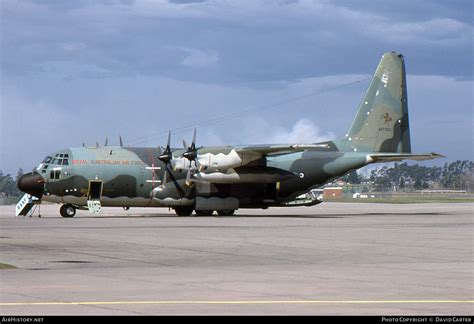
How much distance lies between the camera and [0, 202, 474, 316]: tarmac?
1430cm

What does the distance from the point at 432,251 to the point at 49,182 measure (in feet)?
105

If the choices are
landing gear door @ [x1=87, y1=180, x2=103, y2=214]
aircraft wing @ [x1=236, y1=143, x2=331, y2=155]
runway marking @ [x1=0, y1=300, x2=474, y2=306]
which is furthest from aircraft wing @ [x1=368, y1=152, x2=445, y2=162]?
runway marking @ [x1=0, y1=300, x2=474, y2=306]

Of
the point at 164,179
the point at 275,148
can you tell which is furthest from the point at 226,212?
the point at 275,148

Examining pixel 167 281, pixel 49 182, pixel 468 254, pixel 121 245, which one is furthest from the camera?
pixel 49 182

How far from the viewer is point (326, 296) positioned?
1566cm

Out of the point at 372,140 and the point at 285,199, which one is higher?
the point at 372,140

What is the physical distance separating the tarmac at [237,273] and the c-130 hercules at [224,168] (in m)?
18.2

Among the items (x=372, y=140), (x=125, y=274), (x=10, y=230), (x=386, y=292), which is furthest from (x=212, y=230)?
(x=372, y=140)

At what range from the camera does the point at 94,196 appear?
5403 centimetres

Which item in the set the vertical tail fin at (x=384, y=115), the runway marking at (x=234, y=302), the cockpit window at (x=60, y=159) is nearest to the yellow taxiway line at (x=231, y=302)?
the runway marking at (x=234, y=302)

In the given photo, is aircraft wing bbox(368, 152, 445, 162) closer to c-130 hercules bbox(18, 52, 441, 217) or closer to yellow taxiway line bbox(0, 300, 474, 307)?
c-130 hercules bbox(18, 52, 441, 217)

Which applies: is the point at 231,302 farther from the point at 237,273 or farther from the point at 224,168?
the point at 224,168

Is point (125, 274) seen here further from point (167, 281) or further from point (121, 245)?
point (121, 245)

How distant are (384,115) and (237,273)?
143 ft
